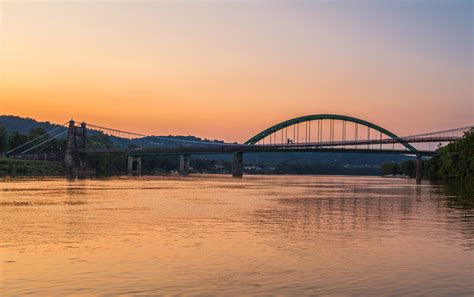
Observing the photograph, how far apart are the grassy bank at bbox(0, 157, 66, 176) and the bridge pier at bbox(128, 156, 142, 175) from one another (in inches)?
820

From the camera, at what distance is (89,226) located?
26438 millimetres

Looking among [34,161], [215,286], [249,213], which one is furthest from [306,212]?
[34,161]

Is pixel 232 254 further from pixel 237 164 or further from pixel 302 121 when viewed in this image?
pixel 302 121

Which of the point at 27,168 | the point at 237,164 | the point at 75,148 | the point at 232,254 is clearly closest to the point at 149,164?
the point at 75,148

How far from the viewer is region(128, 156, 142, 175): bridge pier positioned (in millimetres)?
157875

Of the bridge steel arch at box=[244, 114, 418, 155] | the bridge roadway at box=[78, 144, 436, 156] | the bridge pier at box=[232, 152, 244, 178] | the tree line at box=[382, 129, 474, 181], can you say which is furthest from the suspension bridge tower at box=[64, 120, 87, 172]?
the tree line at box=[382, 129, 474, 181]

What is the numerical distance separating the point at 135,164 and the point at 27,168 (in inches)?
1868

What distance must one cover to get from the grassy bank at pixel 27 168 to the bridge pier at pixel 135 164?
2083cm

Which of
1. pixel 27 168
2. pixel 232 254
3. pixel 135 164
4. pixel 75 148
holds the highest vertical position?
pixel 75 148

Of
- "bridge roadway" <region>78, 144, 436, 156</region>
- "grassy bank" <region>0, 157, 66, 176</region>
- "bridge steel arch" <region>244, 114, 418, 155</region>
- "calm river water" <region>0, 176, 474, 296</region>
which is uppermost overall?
"bridge steel arch" <region>244, 114, 418, 155</region>

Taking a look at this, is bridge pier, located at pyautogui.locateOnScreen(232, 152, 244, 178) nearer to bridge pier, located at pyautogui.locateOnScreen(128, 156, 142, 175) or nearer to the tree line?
bridge pier, located at pyautogui.locateOnScreen(128, 156, 142, 175)

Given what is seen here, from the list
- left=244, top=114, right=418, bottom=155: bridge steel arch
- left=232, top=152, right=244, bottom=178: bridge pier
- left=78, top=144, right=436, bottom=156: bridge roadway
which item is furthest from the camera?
left=244, top=114, right=418, bottom=155: bridge steel arch

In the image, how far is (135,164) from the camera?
167125 mm

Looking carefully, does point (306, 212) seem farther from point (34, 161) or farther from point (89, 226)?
point (34, 161)
